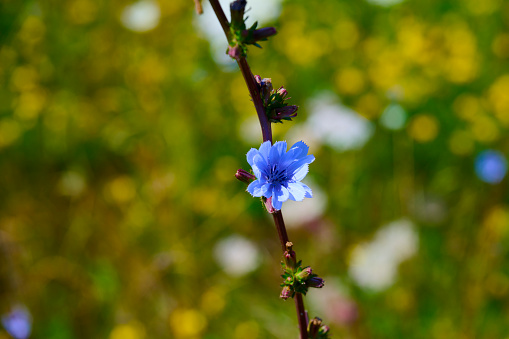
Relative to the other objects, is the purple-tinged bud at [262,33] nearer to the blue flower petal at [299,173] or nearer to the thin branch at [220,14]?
the thin branch at [220,14]

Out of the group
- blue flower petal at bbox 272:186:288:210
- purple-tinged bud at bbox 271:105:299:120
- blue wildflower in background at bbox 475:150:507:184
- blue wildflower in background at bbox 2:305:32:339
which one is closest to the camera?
blue flower petal at bbox 272:186:288:210

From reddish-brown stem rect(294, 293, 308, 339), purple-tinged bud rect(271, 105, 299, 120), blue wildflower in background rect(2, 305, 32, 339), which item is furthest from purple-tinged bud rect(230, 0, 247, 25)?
blue wildflower in background rect(2, 305, 32, 339)

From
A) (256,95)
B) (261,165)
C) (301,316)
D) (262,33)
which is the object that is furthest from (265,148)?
→ (301,316)

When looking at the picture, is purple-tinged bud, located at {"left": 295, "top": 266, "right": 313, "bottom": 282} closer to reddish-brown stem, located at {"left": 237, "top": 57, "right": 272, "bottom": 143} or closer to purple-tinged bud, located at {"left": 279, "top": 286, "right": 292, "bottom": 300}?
purple-tinged bud, located at {"left": 279, "top": 286, "right": 292, "bottom": 300}

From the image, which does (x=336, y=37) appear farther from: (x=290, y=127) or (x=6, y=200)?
(x=6, y=200)

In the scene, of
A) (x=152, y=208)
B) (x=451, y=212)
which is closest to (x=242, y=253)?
(x=152, y=208)
